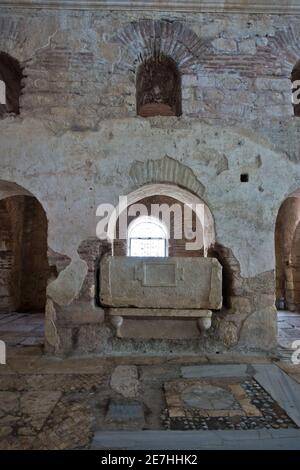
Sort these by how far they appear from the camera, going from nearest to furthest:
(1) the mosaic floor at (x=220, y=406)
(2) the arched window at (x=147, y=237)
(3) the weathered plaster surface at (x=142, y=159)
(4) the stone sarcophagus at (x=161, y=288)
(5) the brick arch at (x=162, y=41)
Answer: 1. (1) the mosaic floor at (x=220, y=406)
2. (4) the stone sarcophagus at (x=161, y=288)
3. (3) the weathered plaster surface at (x=142, y=159)
4. (5) the brick arch at (x=162, y=41)
5. (2) the arched window at (x=147, y=237)

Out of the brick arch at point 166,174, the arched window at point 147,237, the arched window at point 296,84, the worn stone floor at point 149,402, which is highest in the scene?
the arched window at point 296,84

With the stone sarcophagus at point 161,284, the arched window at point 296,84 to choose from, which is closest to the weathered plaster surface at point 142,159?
the stone sarcophagus at point 161,284

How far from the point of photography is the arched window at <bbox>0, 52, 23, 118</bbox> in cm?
504

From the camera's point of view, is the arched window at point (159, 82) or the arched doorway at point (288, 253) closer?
the arched window at point (159, 82)

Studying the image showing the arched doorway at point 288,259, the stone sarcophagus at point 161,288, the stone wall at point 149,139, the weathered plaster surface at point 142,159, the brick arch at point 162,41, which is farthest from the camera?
the arched doorway at point 288,259

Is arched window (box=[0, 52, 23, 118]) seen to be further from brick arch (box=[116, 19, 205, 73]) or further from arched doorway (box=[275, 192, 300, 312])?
arched doorway (box=[275, 192, 300, 312])

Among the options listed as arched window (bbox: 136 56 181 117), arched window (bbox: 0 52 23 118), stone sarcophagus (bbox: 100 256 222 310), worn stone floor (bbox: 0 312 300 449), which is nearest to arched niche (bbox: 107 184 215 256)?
stone sarcophagus (bbox: 100 256 222 310)

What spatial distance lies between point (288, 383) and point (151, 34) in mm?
4551

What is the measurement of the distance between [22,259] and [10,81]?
4.59m

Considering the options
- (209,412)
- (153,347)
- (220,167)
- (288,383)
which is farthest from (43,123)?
(288,383)

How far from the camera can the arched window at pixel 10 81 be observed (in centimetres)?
504

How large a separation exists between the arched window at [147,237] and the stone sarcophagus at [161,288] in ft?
17.5

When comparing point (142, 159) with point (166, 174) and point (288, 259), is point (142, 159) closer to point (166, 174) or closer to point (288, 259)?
point (166, 174)

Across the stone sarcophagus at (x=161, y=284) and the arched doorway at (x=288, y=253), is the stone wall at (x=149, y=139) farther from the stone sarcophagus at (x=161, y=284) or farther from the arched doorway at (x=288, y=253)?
the arched doorway at (x=288, y=253)
